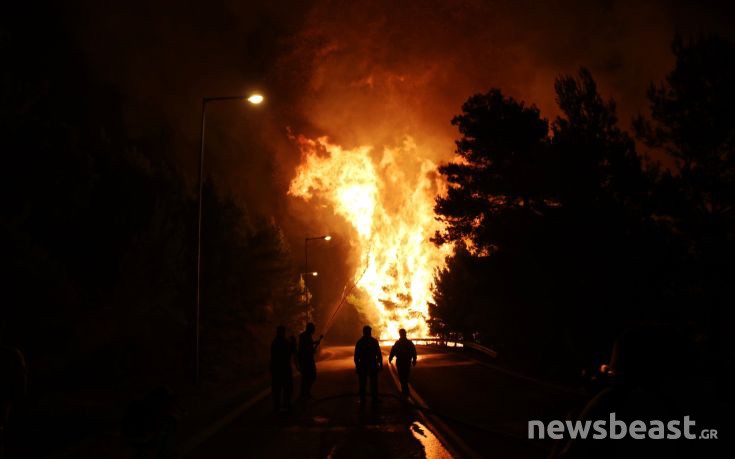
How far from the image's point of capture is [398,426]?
9617 millimetres

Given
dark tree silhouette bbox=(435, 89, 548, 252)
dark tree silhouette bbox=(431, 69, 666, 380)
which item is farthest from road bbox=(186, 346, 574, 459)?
dark tree silhouette bbox=(435, 89, 548, 252)

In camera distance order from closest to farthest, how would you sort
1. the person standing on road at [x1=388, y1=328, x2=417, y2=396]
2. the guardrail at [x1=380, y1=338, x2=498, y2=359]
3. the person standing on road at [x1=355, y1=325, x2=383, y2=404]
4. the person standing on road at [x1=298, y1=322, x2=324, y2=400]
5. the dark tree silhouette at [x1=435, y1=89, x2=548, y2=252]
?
the person standing on road at [x1=355, y1=325, x2=383, y2=404] < the person standing on road at [x1=298, y1=322, x2=324, y2=400] < the person standing on road at [x1=388, y1=328, x2=417, y2=396] < the dark tree silhouette at [x1=435, y1=89, x2=548, y2=252] < the guardrail at [x1=380, y1=338, x2=498, y2=359]

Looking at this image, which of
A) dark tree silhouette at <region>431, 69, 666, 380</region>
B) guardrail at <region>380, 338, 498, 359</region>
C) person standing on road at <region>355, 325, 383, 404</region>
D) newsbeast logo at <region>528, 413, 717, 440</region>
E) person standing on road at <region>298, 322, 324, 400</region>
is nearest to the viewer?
newsbeast logo at <region>528, 413, 717, 440</region>

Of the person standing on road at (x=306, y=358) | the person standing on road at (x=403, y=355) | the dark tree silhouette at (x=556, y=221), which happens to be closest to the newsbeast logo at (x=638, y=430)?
the person standing on road at (x=306, y=358)

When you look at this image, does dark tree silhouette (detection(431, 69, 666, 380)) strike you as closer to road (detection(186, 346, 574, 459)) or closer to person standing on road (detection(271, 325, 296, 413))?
road (detection(186, 346, 574, 459))

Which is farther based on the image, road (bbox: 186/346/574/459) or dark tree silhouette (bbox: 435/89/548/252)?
dark tree silhouette (bbox: 435/89/548/252)

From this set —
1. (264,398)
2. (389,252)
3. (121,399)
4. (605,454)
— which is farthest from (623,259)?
(389,252)

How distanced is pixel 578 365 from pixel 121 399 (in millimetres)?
15188

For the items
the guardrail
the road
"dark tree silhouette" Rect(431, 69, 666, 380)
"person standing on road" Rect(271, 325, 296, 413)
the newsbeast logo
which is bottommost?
the guardrail

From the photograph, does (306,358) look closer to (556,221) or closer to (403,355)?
(403,355)

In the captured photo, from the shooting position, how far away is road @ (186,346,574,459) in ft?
25.0

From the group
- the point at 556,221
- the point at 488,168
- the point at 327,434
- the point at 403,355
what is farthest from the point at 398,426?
the point at 488,168

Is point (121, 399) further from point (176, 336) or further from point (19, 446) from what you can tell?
point (176, 336)

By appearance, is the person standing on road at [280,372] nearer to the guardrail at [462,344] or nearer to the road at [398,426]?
the road at [398,426]
